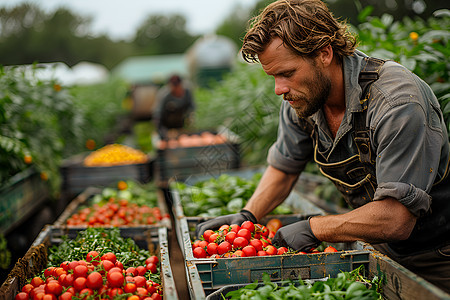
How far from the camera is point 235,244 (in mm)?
2404

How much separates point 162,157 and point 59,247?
13.5 feet

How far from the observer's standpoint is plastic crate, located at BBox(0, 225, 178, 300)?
2.21 metres

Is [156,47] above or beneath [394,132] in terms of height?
above

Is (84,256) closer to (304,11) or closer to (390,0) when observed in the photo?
(304,11)

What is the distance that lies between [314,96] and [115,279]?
151 centimetres

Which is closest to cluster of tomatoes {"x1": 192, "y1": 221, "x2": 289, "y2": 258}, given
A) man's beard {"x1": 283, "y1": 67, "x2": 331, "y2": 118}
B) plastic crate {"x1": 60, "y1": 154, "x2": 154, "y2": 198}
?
man's beard {"x1": 283, "y1": 67, "x2": 331, "y2": 118}

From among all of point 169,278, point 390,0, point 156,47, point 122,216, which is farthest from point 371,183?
point 156,47

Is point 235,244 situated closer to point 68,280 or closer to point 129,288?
point 129,288

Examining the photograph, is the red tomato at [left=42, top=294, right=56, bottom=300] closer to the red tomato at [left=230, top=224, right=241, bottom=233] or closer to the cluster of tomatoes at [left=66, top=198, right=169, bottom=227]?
the red tomato at [left=230, top=224, right=241, bottom=233]

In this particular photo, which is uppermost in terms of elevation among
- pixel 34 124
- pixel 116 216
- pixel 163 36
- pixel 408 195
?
pixel 163 36

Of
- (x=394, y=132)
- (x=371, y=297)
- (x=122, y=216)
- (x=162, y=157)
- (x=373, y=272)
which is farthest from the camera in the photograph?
(x=162, y=157)

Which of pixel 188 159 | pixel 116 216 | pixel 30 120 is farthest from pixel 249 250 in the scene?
pixel 188 159

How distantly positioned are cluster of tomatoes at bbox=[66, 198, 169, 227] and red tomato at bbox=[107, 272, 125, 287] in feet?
6.60

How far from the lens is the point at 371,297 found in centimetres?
178
